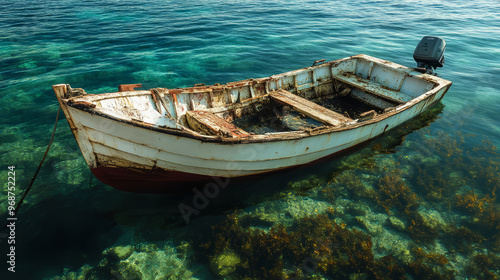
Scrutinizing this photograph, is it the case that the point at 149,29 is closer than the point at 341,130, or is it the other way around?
the point at 341,130

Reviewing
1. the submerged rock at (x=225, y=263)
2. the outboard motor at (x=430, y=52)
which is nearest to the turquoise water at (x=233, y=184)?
the submerged rock at (x=225, y=263)

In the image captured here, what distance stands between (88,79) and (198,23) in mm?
11667

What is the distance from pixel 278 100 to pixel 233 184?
10.3 ft

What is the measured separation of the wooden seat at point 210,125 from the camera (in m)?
5.99

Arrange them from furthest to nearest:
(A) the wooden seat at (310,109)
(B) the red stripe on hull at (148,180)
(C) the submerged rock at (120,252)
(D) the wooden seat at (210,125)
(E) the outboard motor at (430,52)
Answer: (E) the outboard motor at (430,52)
(A) the wooden seat at (310,109)
(D) the wooden seat at (210,125)
(B) the red stripe on hull at (148,180)
(C) the submerged rock at (120,252)

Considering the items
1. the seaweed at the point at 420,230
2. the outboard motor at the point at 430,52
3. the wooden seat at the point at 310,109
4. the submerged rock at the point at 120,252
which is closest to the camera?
the submerged rock at the point at 120,252

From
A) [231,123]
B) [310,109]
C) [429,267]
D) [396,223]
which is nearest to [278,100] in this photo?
[310,109]

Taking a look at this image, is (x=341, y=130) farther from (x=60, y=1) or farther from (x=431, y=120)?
(x=60, y=1)

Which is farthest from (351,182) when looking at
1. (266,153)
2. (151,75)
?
(151,75)

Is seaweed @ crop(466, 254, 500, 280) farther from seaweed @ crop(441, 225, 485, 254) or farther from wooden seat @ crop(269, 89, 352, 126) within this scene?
wooden seat @ crop(269, 89, 352, 126)

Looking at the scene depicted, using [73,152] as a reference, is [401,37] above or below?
above

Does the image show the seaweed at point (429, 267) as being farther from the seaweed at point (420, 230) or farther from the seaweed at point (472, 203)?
the seaweed at point (472, 203)

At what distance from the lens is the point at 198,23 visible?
21312mm

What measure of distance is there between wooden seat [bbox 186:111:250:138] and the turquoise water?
155 cm
